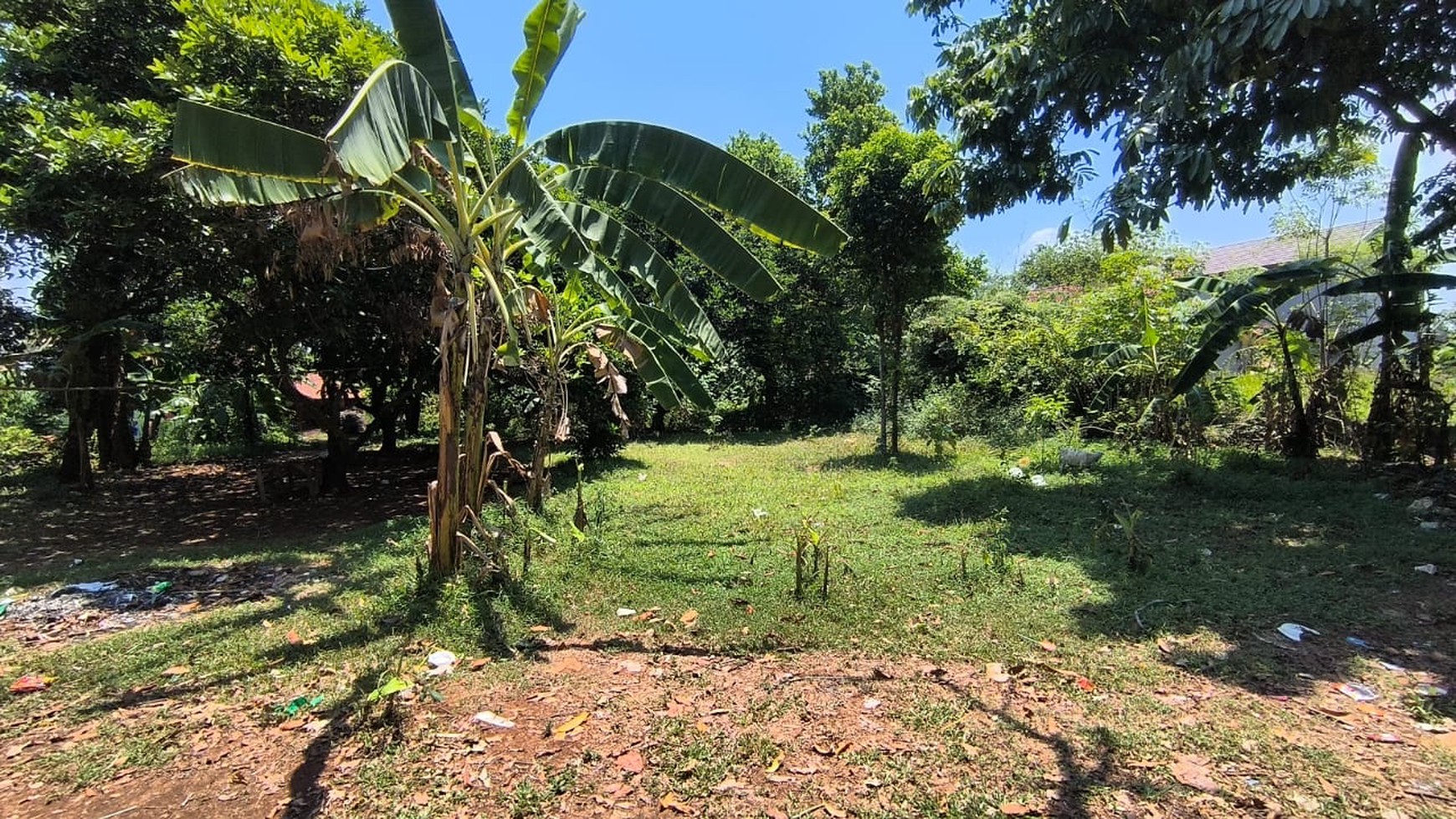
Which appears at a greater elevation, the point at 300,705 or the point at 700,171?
the point at 700,171

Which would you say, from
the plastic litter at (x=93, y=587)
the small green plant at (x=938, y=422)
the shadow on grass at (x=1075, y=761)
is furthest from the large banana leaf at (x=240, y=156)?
the small green plant at (x=938, y=422)

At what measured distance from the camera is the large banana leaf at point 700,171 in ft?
14.7

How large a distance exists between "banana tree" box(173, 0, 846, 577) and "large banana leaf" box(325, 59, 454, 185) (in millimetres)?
10

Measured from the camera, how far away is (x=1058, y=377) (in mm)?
11023

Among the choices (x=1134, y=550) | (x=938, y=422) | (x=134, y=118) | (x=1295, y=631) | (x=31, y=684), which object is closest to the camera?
(x=31, y=684)

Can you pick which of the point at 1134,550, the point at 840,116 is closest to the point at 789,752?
the point at 1134,550

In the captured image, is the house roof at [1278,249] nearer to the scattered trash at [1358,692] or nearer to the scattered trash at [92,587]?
the scattered trash at [1358,692]

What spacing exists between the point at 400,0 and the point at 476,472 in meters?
2.99

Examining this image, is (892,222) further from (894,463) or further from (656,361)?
(656,361)

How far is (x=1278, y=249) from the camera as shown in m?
16.5

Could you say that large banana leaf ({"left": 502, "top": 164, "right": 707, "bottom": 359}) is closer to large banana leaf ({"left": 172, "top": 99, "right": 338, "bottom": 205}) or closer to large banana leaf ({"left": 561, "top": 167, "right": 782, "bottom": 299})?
large banana leaf ({"left": 561, "top": 167, "right": 782, "bottom": 299})

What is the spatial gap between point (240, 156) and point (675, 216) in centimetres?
259

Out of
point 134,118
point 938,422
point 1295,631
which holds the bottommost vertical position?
point 1295,631

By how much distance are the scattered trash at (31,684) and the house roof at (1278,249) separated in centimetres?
1259
